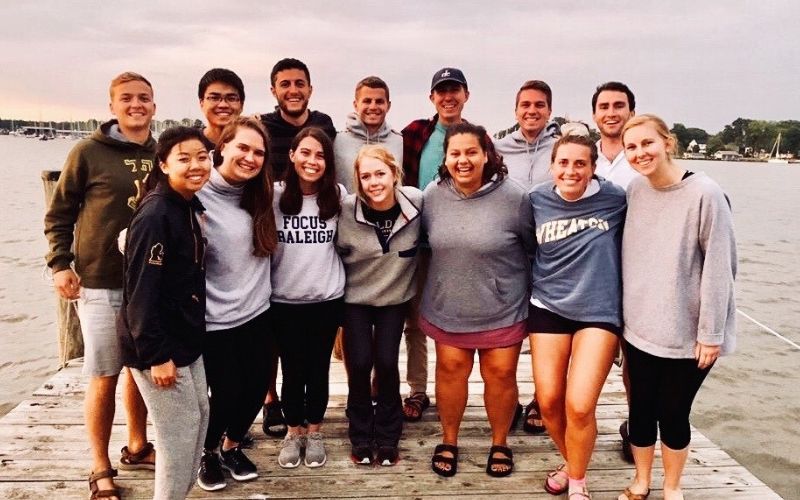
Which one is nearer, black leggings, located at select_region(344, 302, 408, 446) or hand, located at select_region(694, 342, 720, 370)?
hand, located at select_region(694, 342, 720, 370)

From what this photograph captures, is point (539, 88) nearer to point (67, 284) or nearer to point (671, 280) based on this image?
point (671, 280)

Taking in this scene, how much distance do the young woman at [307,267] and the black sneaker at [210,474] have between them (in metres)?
0.41

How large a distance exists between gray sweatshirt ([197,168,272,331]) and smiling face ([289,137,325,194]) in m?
0.40

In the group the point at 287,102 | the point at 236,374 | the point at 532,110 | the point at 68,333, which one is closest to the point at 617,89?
the point at 532,110

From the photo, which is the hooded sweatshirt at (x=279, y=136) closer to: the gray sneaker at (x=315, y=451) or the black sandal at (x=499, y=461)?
the gray sneaker at (x=315, y=451)

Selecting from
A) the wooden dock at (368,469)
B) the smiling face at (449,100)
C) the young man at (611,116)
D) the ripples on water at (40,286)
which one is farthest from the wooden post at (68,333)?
the young man at (611,116)

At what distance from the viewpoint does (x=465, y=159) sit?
10.6 feet

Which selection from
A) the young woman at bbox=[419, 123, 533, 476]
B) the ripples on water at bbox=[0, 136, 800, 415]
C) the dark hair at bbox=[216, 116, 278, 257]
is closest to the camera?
the dark hair at bbox=[216, 116, 278, 257]

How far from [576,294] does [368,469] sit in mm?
1806

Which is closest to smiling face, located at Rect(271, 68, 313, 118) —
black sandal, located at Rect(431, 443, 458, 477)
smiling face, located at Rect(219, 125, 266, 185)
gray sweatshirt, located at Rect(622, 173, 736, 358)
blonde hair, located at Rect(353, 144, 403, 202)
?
blonde hair, located at Rect(353, 144, 403, 202)

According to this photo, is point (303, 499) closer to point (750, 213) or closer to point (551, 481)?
point (551, 481)

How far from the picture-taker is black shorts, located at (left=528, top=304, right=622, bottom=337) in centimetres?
309

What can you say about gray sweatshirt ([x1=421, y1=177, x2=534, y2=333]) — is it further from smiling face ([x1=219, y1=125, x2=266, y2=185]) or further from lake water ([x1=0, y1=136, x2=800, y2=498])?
lake water ([x1=0, y1=136, x2=800, y2=498])

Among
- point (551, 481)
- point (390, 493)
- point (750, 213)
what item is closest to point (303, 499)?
point (390, 493)
